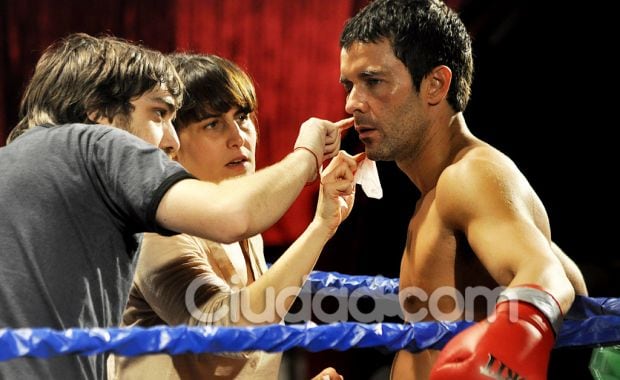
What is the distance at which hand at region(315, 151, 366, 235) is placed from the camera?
65.0 inches

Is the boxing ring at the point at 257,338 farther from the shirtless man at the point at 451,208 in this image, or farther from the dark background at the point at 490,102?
the dark background at the point at 490,102

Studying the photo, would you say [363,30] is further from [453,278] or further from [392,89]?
[453,278]

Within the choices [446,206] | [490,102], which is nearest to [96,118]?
[446,206]

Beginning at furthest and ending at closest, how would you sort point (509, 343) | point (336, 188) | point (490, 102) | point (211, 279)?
point (490, 102) → point (336, 188) → point (211, 279) → point (509, 343)

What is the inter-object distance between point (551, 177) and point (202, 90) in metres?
1.69

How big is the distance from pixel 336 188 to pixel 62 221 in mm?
632

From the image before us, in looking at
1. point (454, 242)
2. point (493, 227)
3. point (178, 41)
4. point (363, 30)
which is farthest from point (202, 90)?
point (178, 41)

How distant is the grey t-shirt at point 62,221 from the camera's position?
45.6 inches

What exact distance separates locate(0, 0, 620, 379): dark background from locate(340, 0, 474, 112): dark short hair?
1.26 m

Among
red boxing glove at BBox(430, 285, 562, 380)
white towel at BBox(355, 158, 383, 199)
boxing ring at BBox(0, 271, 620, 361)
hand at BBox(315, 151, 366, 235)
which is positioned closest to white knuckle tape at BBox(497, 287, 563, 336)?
red boxing glove at BBox(430, 285, 562, 380)

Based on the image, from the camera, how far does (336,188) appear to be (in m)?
1.68

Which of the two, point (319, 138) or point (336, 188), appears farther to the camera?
point (336, 188)

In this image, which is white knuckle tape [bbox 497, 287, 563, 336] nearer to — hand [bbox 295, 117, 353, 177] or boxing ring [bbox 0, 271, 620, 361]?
boxing ring [bbox 0, 271, 620, 361]

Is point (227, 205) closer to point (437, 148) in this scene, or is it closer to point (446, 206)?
point (446, 206)
